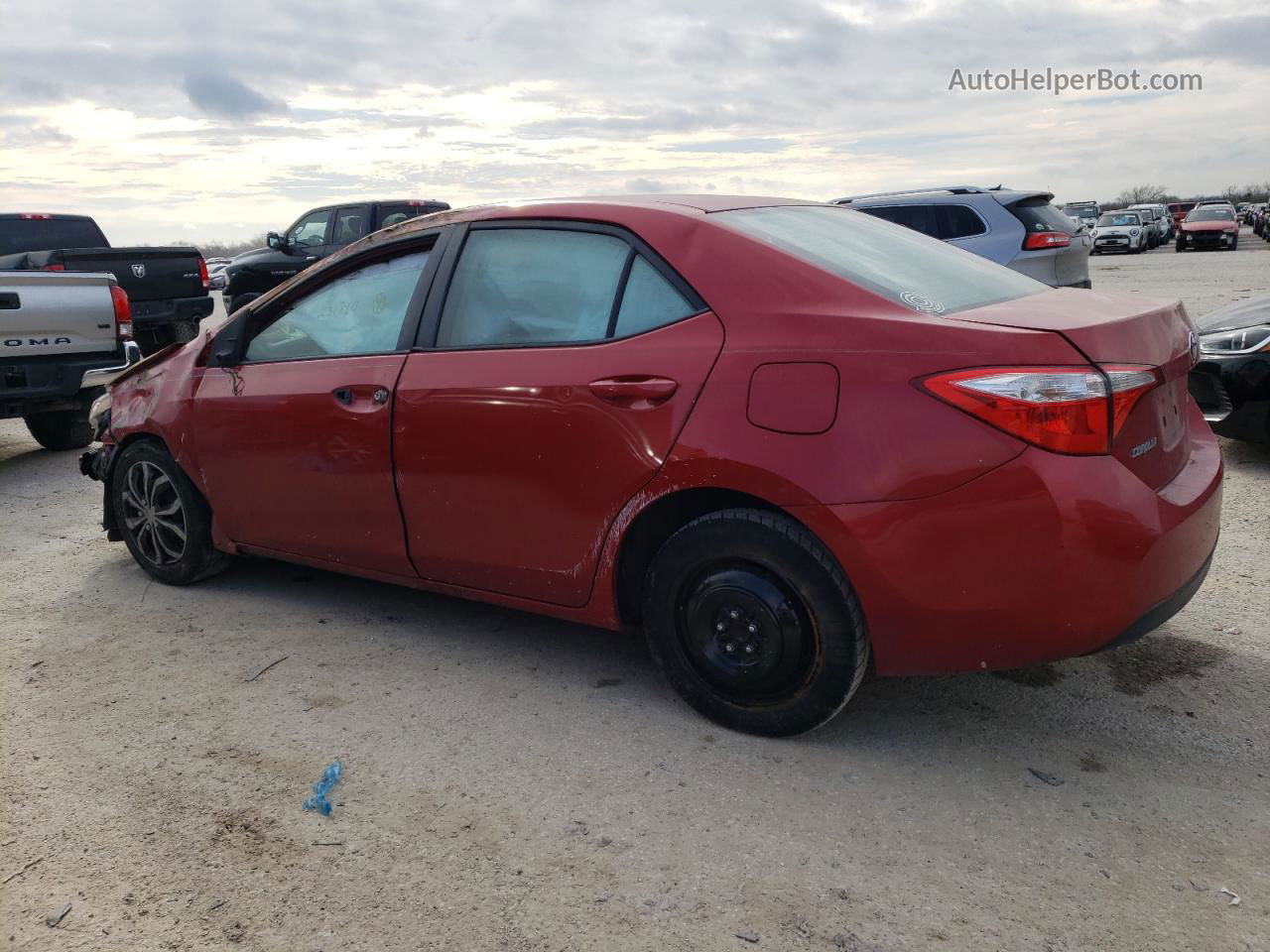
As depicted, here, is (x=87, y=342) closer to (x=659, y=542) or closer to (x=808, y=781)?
(x=659, y=542)

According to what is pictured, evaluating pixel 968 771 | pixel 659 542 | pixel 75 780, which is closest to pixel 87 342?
pixel 75 780

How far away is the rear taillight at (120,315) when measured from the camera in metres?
8.02

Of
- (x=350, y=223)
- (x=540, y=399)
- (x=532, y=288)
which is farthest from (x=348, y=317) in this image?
(x=350, y=223)

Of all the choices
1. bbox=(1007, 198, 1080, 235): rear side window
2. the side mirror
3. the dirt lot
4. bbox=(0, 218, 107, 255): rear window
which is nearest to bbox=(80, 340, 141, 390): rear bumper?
the side mirror

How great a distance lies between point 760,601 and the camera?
118 inches

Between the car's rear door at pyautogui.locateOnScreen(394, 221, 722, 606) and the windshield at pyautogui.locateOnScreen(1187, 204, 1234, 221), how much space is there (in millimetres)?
38618

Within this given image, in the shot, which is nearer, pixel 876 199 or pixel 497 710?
pixel 497 710

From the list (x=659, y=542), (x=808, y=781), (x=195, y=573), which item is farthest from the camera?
(x=195, y=573)

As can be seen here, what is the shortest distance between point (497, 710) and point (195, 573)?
6.44 feet

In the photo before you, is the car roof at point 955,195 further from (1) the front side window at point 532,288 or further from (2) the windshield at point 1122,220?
(2) the windshield at point 1122,220

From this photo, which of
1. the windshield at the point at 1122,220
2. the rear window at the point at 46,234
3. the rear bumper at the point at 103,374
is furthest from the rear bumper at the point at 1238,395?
the windshield at the point at 1122,220

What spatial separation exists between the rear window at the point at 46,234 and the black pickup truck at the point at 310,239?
3453 mm

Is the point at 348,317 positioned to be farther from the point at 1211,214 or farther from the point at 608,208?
the point at 1211,214

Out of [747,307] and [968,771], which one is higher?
[747,307]
